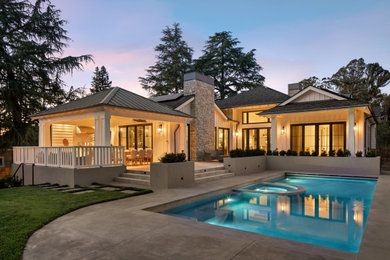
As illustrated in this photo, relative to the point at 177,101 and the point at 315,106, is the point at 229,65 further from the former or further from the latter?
the point at 315,106

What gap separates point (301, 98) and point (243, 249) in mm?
14462

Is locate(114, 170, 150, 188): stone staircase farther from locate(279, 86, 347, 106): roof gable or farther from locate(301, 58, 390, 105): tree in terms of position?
locate(301, 58, 390, 105): tree

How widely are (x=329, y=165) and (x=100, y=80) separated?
37168 mm

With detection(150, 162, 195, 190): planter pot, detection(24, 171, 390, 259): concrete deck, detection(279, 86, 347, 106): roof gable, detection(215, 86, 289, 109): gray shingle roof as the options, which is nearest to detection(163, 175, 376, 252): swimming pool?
detection(24, 171, 390, 259): concrete deck

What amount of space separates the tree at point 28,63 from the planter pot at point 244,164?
12.9 m

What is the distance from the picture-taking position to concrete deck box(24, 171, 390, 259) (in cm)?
334

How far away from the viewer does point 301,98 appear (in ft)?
52.9

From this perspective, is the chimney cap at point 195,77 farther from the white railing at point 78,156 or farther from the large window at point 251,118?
the white railing at point 78,156

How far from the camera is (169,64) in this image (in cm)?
3344

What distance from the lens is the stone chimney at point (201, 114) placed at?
52.2 ft

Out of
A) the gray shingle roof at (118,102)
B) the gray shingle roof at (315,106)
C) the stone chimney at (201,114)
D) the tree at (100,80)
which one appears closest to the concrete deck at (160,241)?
the gray shingle roof at (118,102)

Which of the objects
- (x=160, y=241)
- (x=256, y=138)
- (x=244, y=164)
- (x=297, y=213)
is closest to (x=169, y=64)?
(x=256, y=138)

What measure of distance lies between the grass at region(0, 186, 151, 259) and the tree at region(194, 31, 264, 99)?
1071 inches

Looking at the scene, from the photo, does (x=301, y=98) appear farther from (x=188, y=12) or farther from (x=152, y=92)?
(x=152, y=92)
